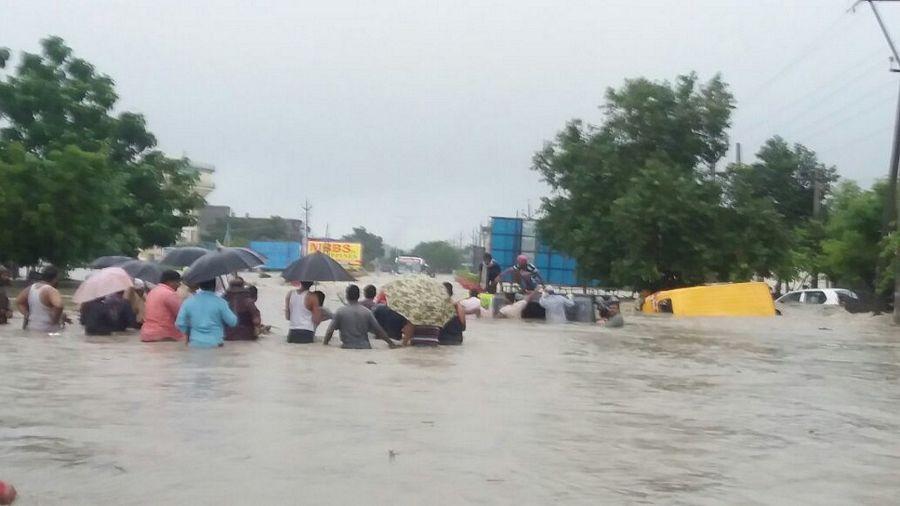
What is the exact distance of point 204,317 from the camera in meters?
14.8

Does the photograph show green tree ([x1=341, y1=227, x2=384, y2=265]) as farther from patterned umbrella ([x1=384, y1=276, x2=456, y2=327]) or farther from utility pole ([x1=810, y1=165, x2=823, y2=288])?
patterned umbrella ([x1=384, y1=276, x2=456, y2=327])

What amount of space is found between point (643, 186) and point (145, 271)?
20.3m

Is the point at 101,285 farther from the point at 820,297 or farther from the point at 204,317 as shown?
the point at 820,297

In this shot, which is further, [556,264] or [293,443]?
[556,264]

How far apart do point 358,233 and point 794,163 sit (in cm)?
9240

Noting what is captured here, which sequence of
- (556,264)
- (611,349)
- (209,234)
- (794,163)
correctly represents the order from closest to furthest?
(611,349)
(556,264)
(794,163)
(209,234)

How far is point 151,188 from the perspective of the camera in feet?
127

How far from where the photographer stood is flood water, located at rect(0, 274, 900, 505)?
23.1 ft

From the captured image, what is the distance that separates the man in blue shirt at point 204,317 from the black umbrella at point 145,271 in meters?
4.00

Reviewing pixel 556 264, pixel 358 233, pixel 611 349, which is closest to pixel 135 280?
pixel 611 349

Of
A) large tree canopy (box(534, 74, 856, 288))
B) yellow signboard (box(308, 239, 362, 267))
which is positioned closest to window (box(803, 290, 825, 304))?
large tree canopy (box(534, 74, 856, 288))

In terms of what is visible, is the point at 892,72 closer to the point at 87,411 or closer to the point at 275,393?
the point at 275,393

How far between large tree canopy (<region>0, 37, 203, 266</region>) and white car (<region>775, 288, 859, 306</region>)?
2039 cm

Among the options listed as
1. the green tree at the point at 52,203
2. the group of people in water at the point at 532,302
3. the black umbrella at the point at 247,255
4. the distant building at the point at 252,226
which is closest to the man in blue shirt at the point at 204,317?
the black umbrella at the point at 247,255
